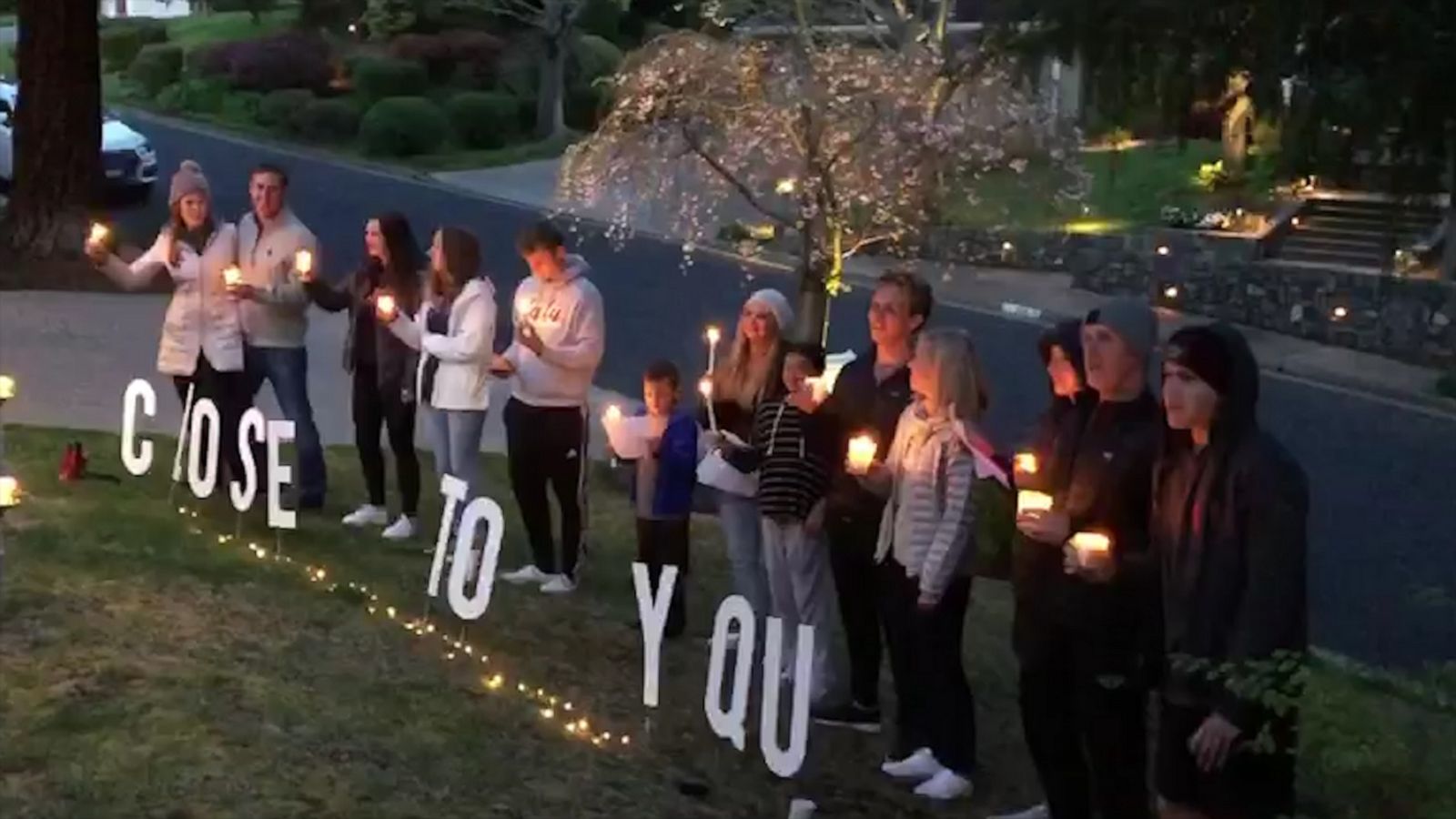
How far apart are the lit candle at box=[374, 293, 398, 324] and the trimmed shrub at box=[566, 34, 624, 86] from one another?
103 feet

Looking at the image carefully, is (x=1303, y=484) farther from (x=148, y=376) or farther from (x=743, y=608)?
(x=148, y=376)

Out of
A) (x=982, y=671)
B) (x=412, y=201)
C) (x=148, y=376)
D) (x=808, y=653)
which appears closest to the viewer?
(x=808, y=653)

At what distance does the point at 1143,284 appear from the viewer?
2291 centimetres

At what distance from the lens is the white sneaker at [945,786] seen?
20.4 feet

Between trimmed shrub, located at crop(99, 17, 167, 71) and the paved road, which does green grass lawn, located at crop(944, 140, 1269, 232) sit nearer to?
the paved road

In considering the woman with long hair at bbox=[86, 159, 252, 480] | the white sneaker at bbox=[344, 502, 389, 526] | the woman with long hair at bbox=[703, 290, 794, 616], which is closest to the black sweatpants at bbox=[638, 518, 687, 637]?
the woman with long hair at bbox=[703, 290, 794, 616]

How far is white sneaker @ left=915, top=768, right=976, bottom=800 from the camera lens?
6211mm

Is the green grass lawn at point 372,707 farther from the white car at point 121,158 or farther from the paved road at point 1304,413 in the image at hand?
the white car at point 121,158

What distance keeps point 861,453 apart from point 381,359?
11.7 feet

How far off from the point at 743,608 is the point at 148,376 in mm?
8665

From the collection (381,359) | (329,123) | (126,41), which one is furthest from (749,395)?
(126,41)

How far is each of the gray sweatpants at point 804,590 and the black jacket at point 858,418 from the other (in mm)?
192

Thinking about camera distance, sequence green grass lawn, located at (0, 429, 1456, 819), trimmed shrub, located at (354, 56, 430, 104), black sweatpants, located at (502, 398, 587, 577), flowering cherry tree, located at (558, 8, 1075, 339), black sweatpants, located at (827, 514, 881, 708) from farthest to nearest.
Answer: trimmed shrub, located at (354, 56, 430, 104), flowering cherry tree, located at (558, 8, 1075, 339), black sweatpants, located at (502, 398, 587, 577), black sweatpants, located at (827, 514, 881, 708), green grass lawn, located at (0, 429, 1456, 819)

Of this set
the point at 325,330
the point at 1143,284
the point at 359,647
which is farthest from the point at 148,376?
the point at 1143,284
